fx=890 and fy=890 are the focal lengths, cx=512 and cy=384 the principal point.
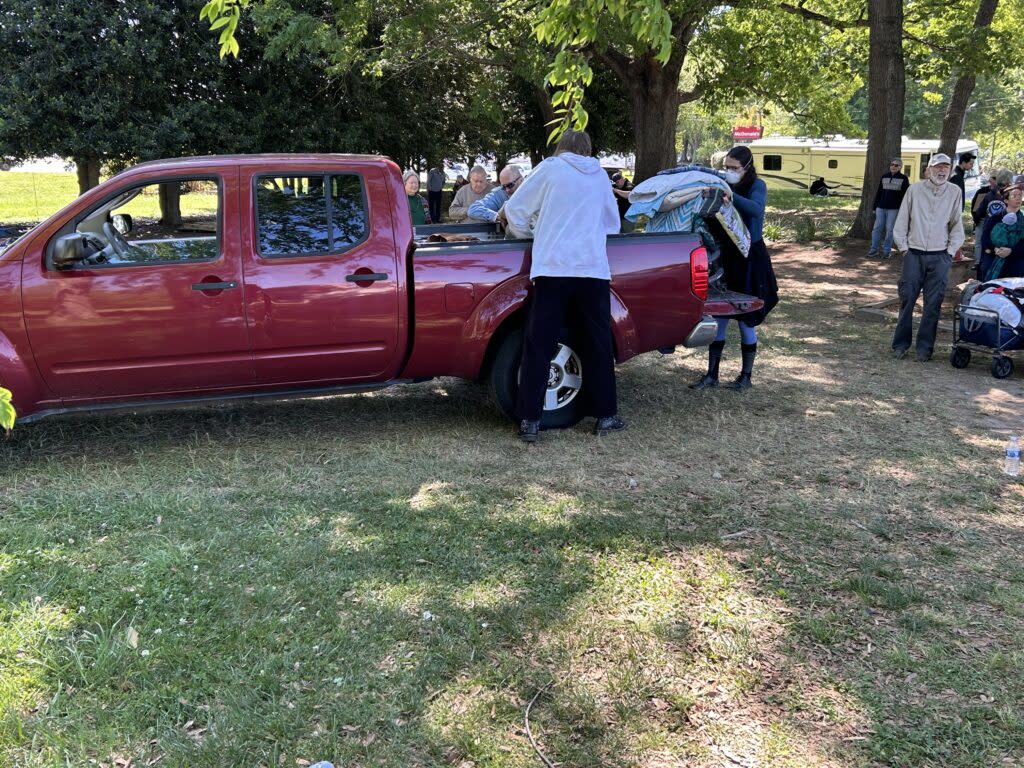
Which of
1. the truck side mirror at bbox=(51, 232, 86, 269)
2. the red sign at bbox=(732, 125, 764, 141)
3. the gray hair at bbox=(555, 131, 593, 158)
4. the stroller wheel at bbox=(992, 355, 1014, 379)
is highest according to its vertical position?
the red sign at bbox=(732, 125, 764, 141)

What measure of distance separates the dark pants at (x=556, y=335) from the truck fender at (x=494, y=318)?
0.17 metres

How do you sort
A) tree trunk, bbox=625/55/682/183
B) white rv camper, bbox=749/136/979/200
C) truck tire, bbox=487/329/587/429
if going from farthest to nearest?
white rv camper, bbox=749/136/979/200 → tree trunk, bbox=625/55/682/183 → truck tire, bbox=487/329/587/429

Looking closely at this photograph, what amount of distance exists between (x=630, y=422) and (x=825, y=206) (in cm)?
2713

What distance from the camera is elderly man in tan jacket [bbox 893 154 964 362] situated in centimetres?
801

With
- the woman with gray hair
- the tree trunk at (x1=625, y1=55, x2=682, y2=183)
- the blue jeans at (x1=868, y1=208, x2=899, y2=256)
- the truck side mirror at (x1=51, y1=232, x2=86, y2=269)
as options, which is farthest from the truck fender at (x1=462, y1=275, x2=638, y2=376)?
the tree trunk at (x1=625, y1=55, x2=682, y2=183)

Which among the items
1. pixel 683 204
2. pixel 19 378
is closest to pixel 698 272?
pixel 683 204

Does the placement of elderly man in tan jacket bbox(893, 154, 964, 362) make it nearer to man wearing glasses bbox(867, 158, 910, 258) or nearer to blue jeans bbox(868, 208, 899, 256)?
man wearing glasses bbox(867, 158, 910, 258)

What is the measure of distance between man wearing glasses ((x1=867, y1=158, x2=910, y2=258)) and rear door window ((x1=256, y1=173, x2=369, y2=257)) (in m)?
12.3

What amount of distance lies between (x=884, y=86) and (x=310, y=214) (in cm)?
1451

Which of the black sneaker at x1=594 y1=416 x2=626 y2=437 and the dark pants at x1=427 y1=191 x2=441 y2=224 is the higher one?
the dark pants at x1=427 y1=191 x2=441 y2=224

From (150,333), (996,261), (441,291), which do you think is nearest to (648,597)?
(441,291)

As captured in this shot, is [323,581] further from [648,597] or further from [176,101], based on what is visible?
[176,101]

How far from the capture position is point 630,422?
6461 millimetres

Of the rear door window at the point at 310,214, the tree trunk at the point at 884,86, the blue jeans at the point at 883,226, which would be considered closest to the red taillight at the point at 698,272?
the rear door window at the point at 310,214
